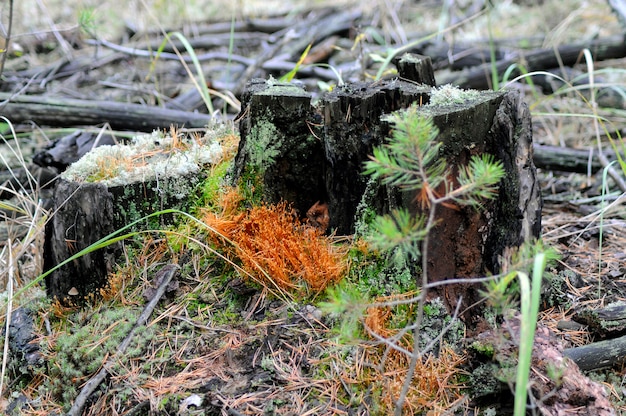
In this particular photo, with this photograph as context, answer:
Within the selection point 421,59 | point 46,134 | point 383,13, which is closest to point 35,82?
point 46,134

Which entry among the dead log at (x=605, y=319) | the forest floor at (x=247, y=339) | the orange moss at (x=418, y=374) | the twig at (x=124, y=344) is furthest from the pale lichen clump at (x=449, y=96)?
the twig at (x=124, y=344)

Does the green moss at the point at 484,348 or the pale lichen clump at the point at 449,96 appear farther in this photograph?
the pale lichen clump at the point at 449,96

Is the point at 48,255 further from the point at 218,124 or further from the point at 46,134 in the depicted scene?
the point at 46,134

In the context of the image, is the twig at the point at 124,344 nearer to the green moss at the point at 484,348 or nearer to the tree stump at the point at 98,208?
the tree stump at the point at 98,208

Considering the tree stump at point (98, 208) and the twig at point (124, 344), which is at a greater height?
the tree stump at point (98, 208)

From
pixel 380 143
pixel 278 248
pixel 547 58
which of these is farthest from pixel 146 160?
pixel 547 58

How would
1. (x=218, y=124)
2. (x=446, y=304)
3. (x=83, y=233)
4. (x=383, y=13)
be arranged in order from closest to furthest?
(x=446, y=304) < (x=83, y=233) < (x=218, y=124) < (x=383, y=13)

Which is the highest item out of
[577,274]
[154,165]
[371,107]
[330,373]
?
[371,107]
